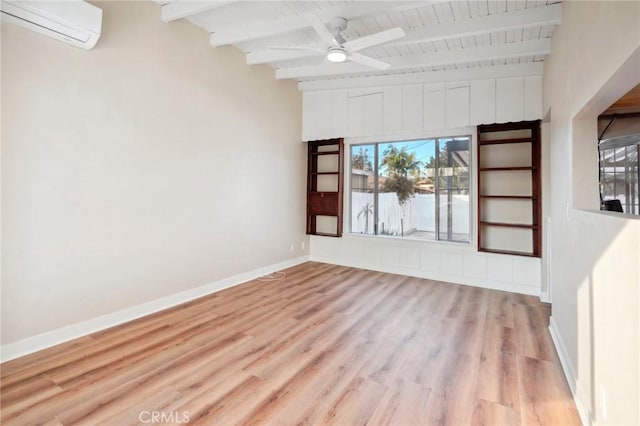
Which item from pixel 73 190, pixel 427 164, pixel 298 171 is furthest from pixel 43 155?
pixel 427 164

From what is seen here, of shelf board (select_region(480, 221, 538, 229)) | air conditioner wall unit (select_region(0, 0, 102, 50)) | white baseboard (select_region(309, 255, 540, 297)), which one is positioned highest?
air conditioner wall unit (select_region(0, 0, 102, 50))

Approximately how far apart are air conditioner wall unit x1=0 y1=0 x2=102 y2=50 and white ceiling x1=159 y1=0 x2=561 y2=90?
93 cm

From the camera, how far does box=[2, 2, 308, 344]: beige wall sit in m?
2.39

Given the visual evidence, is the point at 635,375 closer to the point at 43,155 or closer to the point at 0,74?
the point at 43,155

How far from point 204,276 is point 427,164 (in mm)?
3850

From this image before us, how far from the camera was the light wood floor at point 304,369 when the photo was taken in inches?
70.8

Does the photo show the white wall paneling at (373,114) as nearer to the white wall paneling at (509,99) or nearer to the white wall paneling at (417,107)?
the white wall paneling at (417,107)

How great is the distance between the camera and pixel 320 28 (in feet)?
9.26

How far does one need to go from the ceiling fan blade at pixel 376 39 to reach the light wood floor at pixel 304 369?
2821 mm

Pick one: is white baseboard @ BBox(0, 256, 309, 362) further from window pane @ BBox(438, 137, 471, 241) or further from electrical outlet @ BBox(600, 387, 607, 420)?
electrical outlet @ BBox(600, 387, 607, 420)

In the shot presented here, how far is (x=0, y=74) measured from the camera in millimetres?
2250

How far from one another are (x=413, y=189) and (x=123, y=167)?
4.17 m
